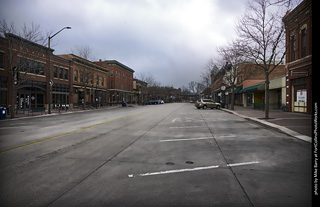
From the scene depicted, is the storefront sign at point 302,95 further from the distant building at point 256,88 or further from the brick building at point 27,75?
the brick building at point 27,75

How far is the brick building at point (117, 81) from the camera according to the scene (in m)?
57.8

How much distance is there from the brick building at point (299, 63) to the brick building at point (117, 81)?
3919cm

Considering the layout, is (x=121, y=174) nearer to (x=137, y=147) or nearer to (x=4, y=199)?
(x=4, y=199)

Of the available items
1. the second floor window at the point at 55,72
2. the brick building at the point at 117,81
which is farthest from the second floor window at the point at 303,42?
the brick building at the point at 117,81

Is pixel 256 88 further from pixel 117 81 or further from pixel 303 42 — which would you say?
pixel 117 81

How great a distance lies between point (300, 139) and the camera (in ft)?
29.0

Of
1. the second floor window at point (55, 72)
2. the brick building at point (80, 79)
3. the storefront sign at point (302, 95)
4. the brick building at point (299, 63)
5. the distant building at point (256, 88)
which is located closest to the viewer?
the brick building at point (299, 63)

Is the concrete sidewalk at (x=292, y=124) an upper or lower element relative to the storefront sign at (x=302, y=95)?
lower

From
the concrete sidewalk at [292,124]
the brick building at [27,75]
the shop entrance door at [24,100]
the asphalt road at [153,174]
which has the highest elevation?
the brick building at [27,75]

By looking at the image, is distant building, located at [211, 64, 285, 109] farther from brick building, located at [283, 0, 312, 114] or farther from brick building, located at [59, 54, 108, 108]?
brick building, located at [59, 54, 108, 108]

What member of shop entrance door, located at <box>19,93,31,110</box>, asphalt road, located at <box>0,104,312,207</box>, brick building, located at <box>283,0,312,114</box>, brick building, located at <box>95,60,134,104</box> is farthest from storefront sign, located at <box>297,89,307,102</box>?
brick building, located at <box>95,60,134,104</box>

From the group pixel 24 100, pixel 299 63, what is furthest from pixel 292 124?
pixel 24 100

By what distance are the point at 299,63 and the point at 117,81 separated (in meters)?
47.2

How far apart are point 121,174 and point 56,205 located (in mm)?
1568
